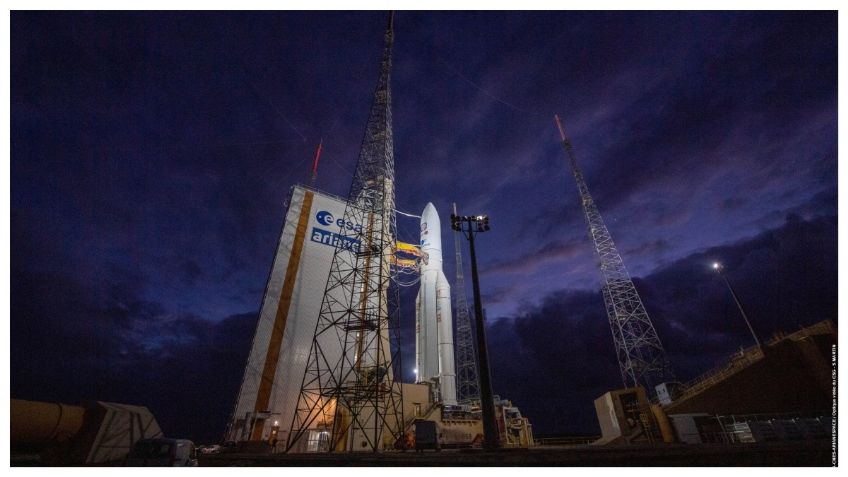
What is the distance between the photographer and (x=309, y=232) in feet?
115

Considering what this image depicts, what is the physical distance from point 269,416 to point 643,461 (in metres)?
27.6

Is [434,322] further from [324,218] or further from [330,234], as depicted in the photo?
[324,218]

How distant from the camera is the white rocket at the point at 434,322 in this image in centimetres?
3353

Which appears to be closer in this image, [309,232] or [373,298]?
[373,298]

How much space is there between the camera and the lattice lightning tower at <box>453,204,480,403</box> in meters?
43.2

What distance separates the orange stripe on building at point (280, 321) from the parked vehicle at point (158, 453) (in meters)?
16.8

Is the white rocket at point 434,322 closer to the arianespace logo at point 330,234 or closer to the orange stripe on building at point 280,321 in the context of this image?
the arianespace logo at point 330,234

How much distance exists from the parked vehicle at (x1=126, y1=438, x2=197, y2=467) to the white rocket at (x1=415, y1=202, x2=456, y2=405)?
25.3m

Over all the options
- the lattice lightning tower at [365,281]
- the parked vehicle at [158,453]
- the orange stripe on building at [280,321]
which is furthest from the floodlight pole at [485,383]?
the orange stripe on building at [280,321]

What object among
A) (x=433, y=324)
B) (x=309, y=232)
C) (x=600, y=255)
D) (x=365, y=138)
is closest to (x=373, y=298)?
(x=433, y=324)

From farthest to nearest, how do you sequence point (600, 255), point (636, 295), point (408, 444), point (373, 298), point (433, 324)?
point (600, 255), point (636, 295), point (433, 324), point (373, 298), point (408, 444)

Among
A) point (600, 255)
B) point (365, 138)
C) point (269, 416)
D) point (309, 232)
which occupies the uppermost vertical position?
point (365, 138)

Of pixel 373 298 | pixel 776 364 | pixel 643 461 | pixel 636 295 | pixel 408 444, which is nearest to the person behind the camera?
pixel 643 461

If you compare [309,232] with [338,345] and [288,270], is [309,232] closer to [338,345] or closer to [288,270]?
[288,270]
